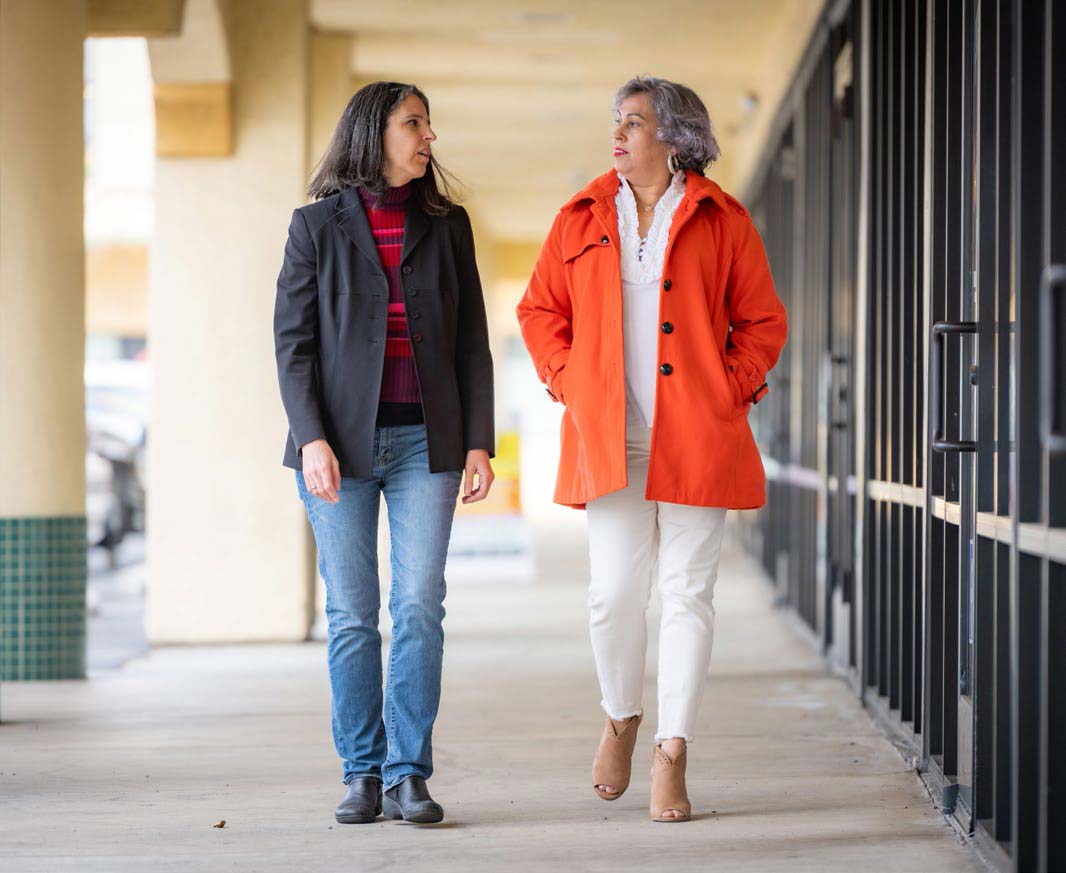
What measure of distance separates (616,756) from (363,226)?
128 cm

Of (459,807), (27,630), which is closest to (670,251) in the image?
(459,807)

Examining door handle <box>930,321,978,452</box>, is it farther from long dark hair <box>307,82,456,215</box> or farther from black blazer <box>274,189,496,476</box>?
long dark hair <box>307,82,456,215</box>

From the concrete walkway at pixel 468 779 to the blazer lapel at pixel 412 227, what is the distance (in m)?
1.23

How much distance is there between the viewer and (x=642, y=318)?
3.17 metres

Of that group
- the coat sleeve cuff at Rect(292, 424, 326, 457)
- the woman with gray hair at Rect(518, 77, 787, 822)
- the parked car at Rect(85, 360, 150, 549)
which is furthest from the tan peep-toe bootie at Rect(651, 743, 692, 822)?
the parked car at Rect(85, 360, 150, 549)

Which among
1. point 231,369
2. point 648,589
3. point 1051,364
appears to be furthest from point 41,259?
point 1051,364

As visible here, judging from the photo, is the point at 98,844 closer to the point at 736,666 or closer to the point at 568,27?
the point at 736,666

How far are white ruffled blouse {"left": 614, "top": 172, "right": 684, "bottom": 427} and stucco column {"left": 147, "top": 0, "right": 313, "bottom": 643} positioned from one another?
3.65m

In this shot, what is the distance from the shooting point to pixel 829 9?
583 cm

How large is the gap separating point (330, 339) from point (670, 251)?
2.41 ft

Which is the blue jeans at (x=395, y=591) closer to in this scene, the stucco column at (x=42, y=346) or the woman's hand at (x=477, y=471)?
the woman's hand at (x=477, y=471)

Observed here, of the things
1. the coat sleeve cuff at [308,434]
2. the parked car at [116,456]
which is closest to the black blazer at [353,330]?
the coat sleeve cuff at [308,434]

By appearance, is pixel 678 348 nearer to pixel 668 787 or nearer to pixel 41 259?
pixel 668 787

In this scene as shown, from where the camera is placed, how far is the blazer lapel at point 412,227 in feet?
10.4
